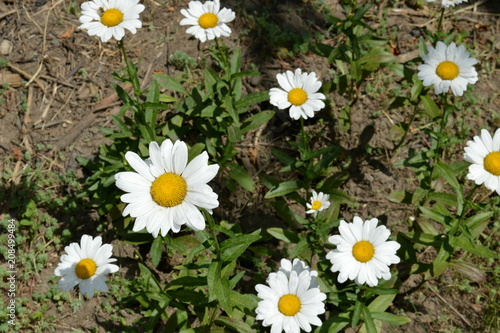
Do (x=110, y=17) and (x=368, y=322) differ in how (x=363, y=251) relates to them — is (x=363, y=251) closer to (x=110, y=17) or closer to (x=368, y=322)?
(x=368, y=322)

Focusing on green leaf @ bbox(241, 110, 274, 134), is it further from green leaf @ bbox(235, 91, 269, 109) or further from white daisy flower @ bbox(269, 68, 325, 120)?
white daisy flower @ bbox(269, 68, 325, 120)

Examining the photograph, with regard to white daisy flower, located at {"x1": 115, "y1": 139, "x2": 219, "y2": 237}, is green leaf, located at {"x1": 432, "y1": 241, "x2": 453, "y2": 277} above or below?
above

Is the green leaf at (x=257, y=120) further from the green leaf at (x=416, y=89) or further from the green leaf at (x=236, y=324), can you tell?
the green leaf at (x=236, y=324)

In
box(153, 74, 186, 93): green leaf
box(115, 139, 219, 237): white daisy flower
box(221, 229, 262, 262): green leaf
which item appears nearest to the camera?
box(115, 139, 219, 237): white daisy flower

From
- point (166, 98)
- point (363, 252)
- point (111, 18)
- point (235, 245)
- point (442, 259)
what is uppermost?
point (166, 98)

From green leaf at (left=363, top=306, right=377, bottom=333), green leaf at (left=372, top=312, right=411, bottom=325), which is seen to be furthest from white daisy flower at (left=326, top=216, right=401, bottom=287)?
green leaf at (left=372, top=312, right=411, bottom=325)

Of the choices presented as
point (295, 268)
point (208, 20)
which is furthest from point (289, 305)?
point (208, 20)
